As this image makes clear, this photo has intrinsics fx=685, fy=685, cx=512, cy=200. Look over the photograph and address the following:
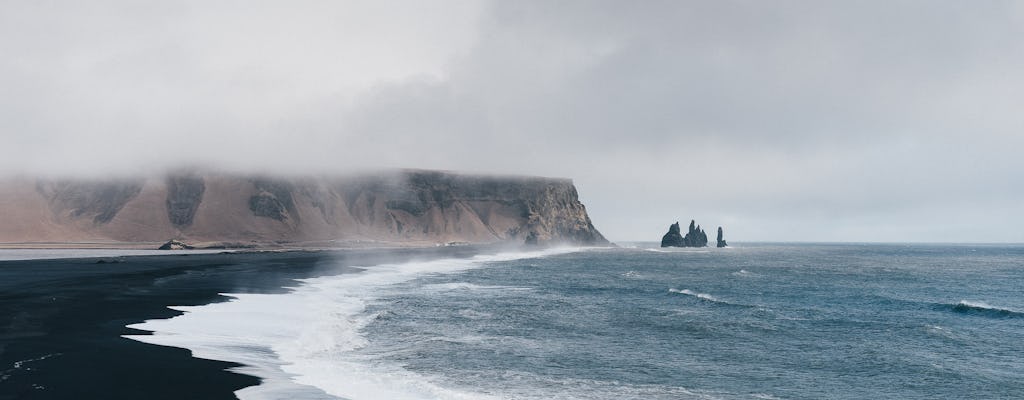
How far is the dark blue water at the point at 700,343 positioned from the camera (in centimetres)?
2103

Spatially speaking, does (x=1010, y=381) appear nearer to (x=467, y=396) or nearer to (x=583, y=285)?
(x=467, y=396)

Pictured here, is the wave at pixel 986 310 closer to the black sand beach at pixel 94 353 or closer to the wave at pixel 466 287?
the wave at pixel 466 287

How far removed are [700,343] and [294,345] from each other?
16481mm

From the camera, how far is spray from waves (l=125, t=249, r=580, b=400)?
61.5 feet

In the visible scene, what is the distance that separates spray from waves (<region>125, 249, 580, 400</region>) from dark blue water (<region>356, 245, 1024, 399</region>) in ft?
3.42

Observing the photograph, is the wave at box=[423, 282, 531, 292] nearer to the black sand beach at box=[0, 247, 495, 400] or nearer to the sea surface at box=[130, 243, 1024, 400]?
the sea surface at box=[130, 243, 1024, 400]

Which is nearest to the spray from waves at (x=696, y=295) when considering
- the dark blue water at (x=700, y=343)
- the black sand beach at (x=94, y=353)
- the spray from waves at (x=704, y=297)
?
the spray from waves at (x=704, y=297)

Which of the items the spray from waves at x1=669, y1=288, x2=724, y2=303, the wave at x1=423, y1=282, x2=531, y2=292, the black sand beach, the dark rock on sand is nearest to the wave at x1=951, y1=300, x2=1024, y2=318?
the spray from waves at x1=669, y1=288, x2=724, y2=303

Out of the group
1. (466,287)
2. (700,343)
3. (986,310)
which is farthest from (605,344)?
(986,310)

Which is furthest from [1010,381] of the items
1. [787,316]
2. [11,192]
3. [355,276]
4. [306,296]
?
[11,192]

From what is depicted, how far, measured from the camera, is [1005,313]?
42438mm

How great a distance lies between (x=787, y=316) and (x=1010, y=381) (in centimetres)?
1696

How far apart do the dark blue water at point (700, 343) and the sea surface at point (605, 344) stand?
98mm

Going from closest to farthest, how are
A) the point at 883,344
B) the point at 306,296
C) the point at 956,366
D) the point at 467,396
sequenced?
the point at 467,396 < the point at 956,366 < the point at 883,344 < the point at 306,296
